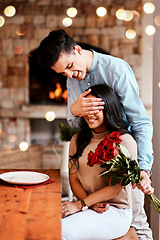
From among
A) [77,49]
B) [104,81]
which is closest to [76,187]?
[104,81]

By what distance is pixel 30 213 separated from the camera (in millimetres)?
924

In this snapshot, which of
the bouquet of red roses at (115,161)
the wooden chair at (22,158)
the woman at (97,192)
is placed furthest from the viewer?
the wooden chair at (22,158)

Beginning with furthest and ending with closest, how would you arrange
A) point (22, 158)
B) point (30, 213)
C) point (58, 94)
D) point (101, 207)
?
point (58, 94) < point (22, 158) < point (101, 207) < point (30, 213)

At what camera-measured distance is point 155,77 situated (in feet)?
5.78

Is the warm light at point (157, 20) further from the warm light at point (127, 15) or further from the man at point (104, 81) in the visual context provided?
the warm light at point (127, 15)

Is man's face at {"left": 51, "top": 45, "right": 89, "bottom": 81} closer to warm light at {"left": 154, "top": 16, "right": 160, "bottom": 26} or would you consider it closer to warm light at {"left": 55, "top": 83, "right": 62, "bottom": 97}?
warm light at {"left": 154, "top": 16, "right": 160, "bottom": 26}

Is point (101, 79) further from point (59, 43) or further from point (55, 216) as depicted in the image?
point (55, 216)

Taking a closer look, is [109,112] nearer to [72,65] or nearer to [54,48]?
[72,65]

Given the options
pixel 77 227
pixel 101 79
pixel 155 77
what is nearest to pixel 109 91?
pixel 101 79

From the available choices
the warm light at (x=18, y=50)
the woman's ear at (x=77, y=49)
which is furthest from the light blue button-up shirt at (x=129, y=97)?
the warm light at (x=18, y=50)

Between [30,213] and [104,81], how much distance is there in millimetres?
810

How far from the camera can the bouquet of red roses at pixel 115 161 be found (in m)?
1.12

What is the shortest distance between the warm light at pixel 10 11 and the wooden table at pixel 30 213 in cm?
338

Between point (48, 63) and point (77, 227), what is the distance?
73 cm
